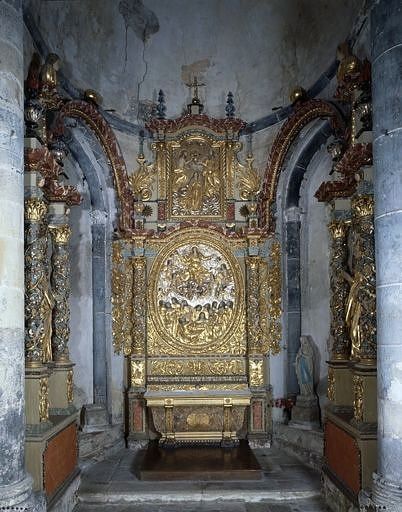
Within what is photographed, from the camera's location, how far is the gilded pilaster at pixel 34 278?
614 centimetres

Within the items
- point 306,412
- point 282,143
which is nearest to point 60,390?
point 306,412

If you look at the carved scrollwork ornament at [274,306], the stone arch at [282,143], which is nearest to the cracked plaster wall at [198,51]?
the stone arch at [282,143]

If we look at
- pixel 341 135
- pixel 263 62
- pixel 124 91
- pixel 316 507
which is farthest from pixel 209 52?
pixel 316 507

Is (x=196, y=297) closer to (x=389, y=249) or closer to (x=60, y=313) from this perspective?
(x=60, y=313)

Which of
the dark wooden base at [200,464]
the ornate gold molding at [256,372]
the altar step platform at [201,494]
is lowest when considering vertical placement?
the altar step platform at [201,494]

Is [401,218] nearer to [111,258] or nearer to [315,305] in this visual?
[315,305]

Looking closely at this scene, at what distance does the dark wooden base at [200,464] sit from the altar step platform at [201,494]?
71 millimetres

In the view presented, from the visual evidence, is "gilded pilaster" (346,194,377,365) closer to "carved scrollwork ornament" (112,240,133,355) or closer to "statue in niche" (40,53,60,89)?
"statue in niche" (40,53,60,89)

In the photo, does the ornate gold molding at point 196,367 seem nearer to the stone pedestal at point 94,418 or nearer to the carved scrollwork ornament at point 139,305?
the carved scrollwork ornament at point 139,305

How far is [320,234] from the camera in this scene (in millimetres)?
9492

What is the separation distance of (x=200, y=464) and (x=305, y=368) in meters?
2.27

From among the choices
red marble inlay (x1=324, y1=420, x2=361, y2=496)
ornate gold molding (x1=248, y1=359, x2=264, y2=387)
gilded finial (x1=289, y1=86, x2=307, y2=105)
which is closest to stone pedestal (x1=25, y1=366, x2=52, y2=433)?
red marble inlay (x1=324, y1=420, x2=361, y2=496)

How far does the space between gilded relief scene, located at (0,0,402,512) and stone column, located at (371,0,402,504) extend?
1796mm

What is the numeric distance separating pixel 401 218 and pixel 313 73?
494 cm
